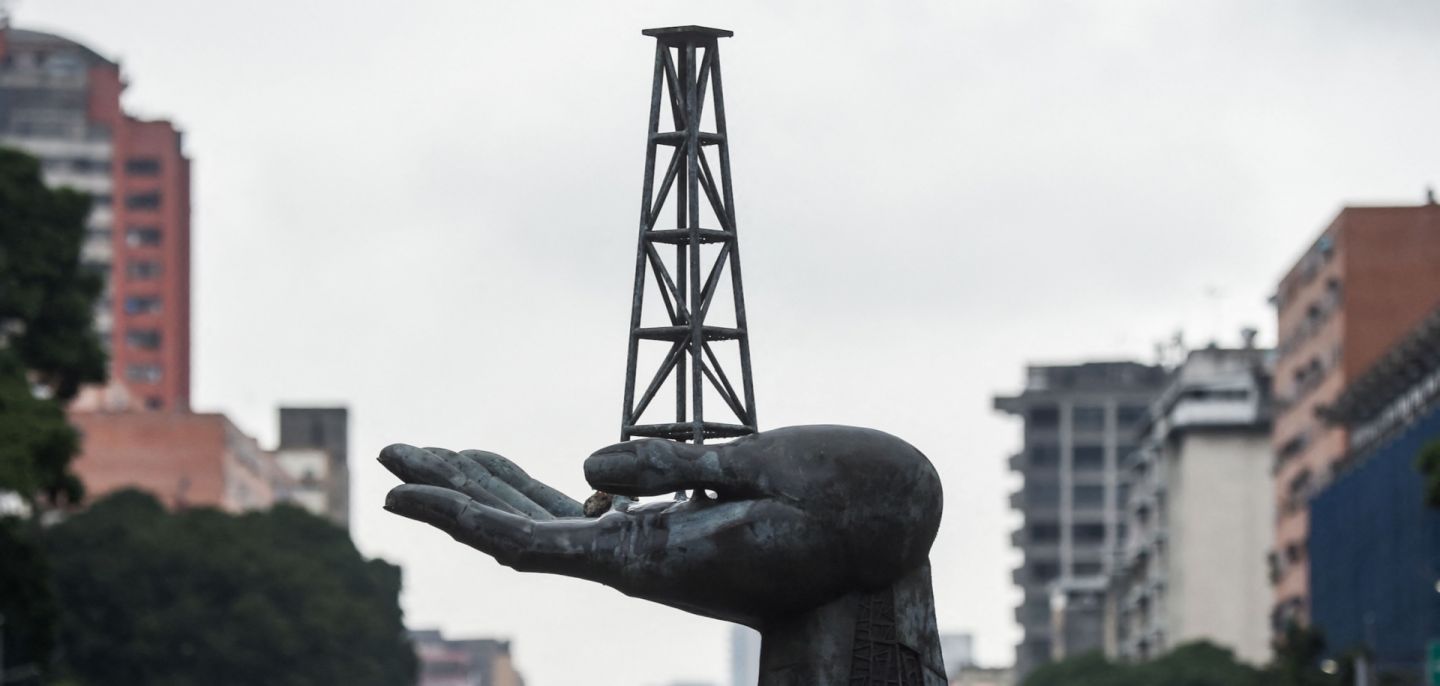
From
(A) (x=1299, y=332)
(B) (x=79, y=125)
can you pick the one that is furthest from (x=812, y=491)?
(B) (x=79, y=125)

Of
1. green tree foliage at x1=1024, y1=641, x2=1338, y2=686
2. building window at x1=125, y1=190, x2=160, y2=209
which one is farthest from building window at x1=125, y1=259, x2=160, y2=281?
green tree foliage at x1=1024, y1=641, x2=1338, y2=686

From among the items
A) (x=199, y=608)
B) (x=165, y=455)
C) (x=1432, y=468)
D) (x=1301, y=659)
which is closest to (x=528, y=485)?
(x=1432, y=468)

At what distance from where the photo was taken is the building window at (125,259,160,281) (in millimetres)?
190125

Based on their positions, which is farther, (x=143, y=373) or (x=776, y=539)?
(x=143, y=373)

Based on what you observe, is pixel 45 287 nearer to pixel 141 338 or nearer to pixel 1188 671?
pixel 1188 671

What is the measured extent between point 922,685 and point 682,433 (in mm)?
5750

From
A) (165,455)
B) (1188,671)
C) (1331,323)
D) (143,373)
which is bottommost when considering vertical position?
(1188,671)

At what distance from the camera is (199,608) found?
359 feet

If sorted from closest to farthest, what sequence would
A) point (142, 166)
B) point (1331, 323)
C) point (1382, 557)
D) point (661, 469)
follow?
point (661, 469), point (1382, 557), point (1331, 323), point (142, 166)

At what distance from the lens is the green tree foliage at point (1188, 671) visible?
364ft

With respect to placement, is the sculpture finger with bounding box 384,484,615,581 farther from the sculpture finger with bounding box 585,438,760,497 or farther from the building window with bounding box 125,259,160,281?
the building window with bounding box 125,259,160,281

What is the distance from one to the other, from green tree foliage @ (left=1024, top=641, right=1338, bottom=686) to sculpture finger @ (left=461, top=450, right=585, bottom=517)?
89.0m

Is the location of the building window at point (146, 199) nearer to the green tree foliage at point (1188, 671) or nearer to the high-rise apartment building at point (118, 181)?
the high-rise apartment building at point (118, 181)

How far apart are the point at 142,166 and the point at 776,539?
172654 millimetres
